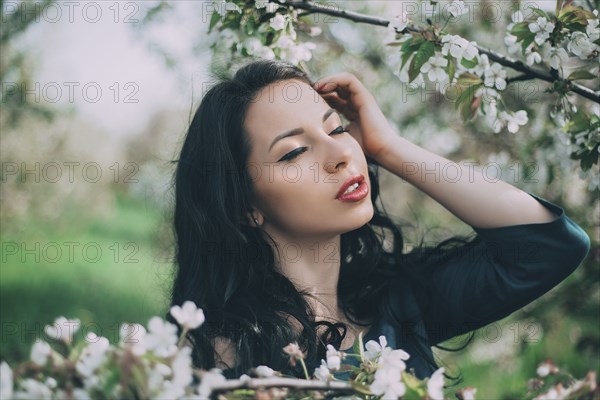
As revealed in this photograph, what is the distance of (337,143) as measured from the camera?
192 centimetres

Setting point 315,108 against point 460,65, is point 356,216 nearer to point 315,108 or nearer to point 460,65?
point 315,108

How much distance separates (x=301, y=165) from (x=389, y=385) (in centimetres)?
86

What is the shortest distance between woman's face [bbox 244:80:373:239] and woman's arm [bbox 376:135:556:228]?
0.16 m

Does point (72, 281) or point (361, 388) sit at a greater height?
point (361, 388)

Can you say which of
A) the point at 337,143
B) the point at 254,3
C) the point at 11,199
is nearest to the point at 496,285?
the point at 337,143

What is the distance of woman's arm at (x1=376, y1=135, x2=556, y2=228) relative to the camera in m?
1.90

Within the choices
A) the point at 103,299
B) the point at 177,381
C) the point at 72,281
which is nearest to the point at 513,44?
the point at 177,381

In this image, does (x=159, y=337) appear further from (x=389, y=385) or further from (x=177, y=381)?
(x=389, y=385)

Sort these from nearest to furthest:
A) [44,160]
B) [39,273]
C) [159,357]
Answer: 1. [159,357]
2. [39,273]
3. [44,160]

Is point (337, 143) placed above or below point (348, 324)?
above

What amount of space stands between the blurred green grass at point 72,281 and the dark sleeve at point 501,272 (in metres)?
2.06

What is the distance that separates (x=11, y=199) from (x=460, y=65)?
523 centimetres

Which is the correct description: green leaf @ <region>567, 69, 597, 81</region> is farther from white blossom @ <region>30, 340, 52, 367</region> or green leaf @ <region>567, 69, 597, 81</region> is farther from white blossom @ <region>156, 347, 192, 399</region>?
white blossom @ <region>30, 340, 52, 367</region>

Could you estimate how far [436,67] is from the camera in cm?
189
